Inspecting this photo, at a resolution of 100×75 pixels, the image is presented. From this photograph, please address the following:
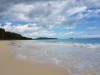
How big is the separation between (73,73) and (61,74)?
0.58m

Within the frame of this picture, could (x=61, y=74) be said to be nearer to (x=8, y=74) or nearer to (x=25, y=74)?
(x=25, y=74)

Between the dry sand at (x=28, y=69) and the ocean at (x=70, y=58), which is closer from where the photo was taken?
the dry sand at (x=28, y=69)

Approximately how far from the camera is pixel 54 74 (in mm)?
7379

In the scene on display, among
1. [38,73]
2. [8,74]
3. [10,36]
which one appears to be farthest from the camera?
[10,36]

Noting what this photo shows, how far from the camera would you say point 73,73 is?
24.8 ft

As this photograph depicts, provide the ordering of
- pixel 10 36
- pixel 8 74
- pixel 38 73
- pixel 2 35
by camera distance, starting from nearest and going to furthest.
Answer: pixel 8 74
pixel 38 73
pixel 2 35
pixel 10 36

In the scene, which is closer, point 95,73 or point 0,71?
point 0,71

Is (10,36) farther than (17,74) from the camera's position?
Yes

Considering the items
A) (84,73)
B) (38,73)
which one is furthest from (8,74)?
(84,73)

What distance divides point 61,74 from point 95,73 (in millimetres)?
1581

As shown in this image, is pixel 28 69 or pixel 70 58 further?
pixel 70 58

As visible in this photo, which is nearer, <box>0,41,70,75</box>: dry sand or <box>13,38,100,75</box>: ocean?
<box>0,41,70,75</box>: dry sand

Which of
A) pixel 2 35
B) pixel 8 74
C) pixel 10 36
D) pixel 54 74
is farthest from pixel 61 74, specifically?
pixel 10 36

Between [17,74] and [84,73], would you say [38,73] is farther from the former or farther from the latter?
[84,73]
